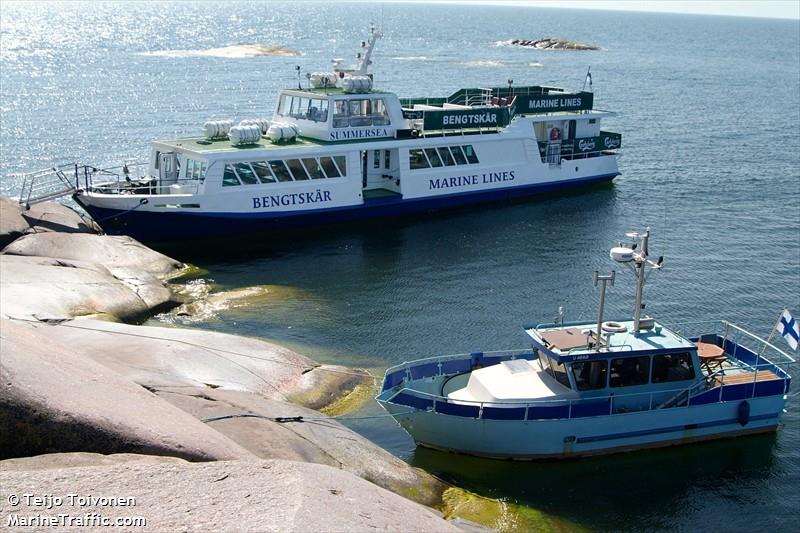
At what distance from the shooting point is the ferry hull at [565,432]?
2177 centimetres

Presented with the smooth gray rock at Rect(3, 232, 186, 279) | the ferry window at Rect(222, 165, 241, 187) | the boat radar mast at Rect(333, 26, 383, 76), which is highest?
the boat radar mast at Rect(333, 26, 383, 76)

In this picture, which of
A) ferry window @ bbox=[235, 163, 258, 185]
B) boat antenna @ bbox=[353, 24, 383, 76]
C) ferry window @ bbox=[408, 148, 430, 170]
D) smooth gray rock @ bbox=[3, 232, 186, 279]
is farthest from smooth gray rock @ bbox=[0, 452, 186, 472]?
boat antenna @ bbox=[353, 24, 383, 76]

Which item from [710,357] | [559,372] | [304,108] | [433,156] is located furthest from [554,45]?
[559,372]

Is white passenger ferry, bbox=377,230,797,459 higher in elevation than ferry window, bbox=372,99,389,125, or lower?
lower

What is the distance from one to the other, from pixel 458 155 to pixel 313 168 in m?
9.33

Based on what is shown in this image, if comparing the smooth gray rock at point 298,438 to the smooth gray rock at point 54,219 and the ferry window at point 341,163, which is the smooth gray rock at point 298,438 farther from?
the ferry window at point 341,163

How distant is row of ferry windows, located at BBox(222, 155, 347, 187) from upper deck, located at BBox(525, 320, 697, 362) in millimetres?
20981

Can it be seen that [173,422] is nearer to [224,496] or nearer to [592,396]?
[224,496]

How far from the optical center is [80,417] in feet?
46.5

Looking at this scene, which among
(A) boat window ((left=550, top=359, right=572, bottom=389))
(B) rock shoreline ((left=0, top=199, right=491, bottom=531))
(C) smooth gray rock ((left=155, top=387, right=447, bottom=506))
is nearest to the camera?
(B) rock shoreline ((left=0, top=199, right=491, bottom=531))

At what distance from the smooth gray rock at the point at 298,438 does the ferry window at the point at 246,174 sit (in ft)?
68.5

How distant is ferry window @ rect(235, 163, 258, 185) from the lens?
4025cm

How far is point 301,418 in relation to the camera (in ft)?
65.3

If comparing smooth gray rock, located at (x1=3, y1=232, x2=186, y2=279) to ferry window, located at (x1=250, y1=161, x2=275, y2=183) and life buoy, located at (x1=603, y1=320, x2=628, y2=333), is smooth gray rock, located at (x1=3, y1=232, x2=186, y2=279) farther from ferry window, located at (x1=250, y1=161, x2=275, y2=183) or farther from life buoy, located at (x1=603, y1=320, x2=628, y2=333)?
life buoy, located at (x1=603, y1=320, x2=628, y2=333)
